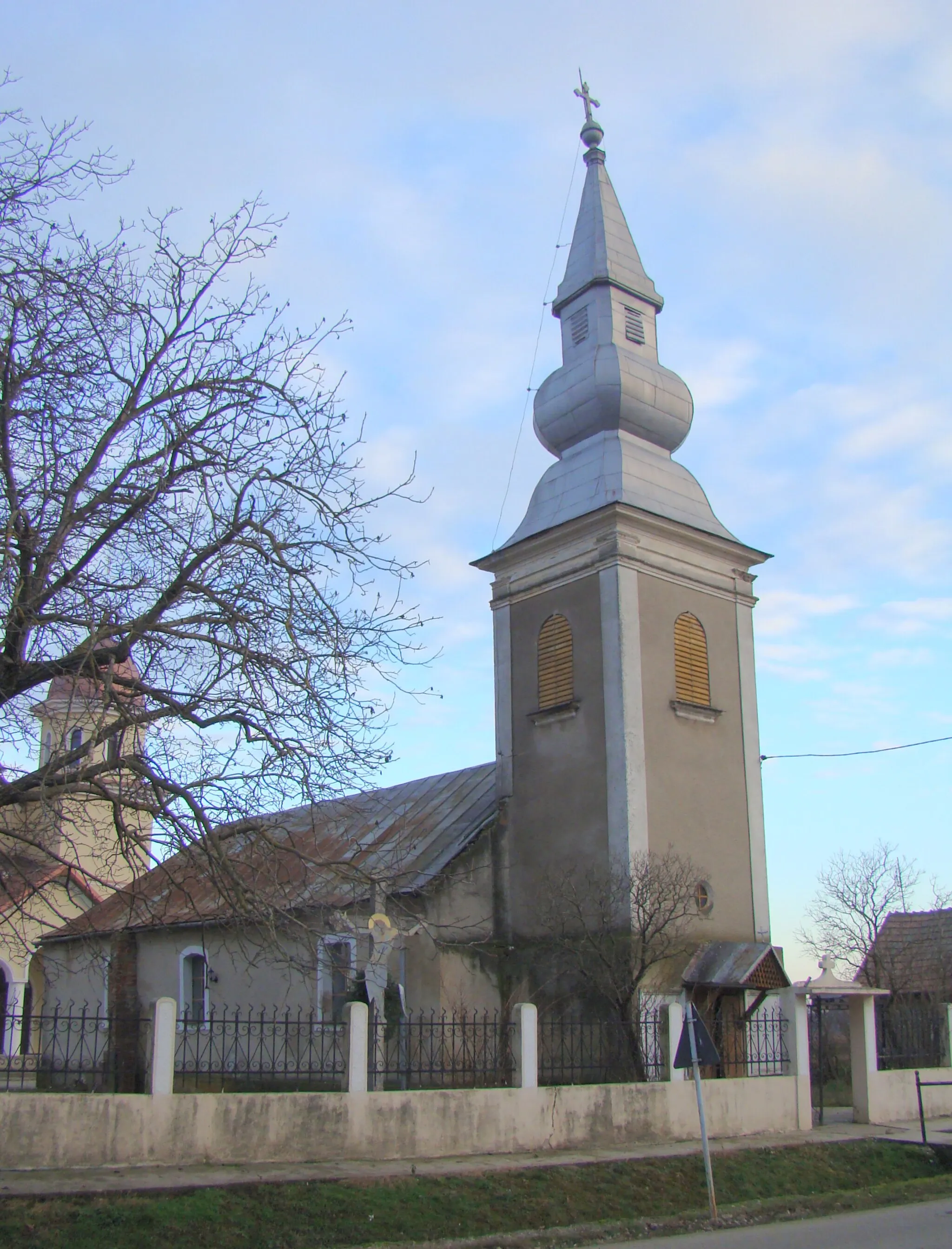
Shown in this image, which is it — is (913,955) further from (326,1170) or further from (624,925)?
(326,1170)

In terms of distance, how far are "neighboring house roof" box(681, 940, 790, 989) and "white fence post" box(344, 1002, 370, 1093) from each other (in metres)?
6.35

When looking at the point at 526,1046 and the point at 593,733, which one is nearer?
the point at 526,1046

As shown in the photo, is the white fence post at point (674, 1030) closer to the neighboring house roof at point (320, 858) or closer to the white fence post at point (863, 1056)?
the white fence post at point (863, 1056)

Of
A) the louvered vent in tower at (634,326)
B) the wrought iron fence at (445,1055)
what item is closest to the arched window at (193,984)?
the wrought iron fence at (445,1055)

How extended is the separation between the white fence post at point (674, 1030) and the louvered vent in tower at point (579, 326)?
39.4 feet

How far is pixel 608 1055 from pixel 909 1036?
5.35 m

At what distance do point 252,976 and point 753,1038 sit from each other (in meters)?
8.79

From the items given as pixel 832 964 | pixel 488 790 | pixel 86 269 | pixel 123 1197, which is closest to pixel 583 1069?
pixel 832 964

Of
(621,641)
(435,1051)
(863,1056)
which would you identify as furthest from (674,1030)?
(621,641)

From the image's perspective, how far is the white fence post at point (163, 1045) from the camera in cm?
1153

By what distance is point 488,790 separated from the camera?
70.4 feet

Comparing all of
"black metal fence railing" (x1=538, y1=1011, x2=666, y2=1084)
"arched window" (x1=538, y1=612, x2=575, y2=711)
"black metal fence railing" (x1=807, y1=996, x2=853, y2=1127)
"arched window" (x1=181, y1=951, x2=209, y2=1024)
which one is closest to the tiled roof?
"black metal fence railing" (x1=538, y1=1011, x2=666, y2=1084)

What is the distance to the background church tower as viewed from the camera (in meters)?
19.0

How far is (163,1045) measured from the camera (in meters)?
11.7
